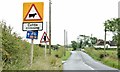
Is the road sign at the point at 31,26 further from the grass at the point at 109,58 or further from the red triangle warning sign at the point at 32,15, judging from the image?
the grass at the point at 109,58

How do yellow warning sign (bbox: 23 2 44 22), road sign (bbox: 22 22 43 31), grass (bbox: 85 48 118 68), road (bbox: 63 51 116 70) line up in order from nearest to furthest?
1. yellow warning sign (bbox: 23 2 44 22)
2. road sign (bbox: 22 22 43 31)
3. road (bbox: 63 51 116 70)
4. grass (bbox: 85 48 118 68)

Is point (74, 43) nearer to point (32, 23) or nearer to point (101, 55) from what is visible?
point (101, 55)

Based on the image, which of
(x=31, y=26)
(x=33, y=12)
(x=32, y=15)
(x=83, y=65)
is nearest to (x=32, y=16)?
(x=32, y=15)

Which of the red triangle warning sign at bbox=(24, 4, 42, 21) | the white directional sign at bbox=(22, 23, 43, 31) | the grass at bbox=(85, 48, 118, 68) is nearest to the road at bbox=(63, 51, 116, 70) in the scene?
the grass at bbox=(85, 48, 118, 68)

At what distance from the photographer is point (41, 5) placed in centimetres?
1191

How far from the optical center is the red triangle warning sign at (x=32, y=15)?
12.0 metres

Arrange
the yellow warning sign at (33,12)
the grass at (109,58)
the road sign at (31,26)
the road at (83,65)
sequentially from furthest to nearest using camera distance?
the grass at (109,58) → the road at (83,65) → the road sign at (31,26) → the yellow warning sign at (33,12)

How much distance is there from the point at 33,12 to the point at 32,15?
12 cm

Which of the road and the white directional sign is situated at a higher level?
the white directional sign

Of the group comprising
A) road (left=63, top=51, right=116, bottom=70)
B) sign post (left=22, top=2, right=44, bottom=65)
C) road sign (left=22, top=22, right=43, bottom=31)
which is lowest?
road (left=63, top=51, right=116, bottom=70)

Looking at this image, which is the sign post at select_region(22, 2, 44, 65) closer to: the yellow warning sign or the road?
the yellow warning sign

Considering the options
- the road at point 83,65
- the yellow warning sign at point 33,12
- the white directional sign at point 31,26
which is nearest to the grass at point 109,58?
the road at point 83,65

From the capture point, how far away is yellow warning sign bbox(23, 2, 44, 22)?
11.9 meters

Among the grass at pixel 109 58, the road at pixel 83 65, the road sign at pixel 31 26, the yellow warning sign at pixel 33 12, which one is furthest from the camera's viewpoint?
the grass at pixel 109 58
